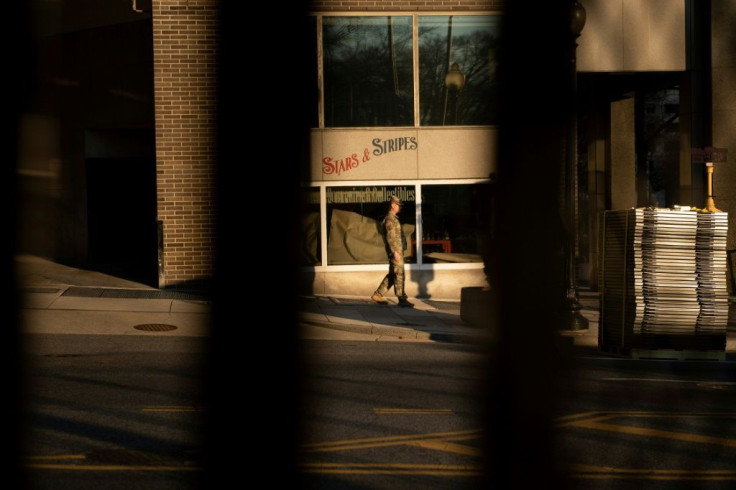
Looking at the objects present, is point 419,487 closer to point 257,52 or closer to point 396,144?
point 257,52

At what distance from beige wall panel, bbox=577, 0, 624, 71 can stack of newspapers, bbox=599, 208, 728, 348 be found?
856 cm

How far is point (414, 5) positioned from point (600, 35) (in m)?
0.51

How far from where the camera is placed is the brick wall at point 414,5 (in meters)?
0.91

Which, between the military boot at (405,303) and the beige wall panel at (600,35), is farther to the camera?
the military boot at (405,303)

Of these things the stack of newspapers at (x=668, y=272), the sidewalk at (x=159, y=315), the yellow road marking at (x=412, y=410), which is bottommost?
the yellow road marking at (x=412, y=410)

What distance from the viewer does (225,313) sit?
921 mm

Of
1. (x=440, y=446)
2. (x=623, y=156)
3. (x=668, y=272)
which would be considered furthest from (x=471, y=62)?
(x=623, y=156)

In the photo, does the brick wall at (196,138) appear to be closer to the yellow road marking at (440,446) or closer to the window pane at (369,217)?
the yellow road marking at (440,446)

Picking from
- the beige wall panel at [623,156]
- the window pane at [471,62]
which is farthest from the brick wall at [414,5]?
the beige wall panel at [623,156]

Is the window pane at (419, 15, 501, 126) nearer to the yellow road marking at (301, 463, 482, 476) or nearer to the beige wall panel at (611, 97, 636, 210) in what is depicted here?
the yellow road marking at (301, 463, 482, 476)

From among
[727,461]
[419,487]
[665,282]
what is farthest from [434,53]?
[665,282]

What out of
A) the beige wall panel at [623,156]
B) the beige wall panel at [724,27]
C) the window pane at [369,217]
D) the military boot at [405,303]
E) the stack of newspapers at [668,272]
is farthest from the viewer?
the beige wall panel at [623,156]

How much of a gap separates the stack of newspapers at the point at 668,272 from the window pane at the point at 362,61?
26.5 ft

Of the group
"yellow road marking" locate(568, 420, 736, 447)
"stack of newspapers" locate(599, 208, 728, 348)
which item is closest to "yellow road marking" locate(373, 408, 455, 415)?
"yellow road marking" locate(568, 420, 736, 447)
